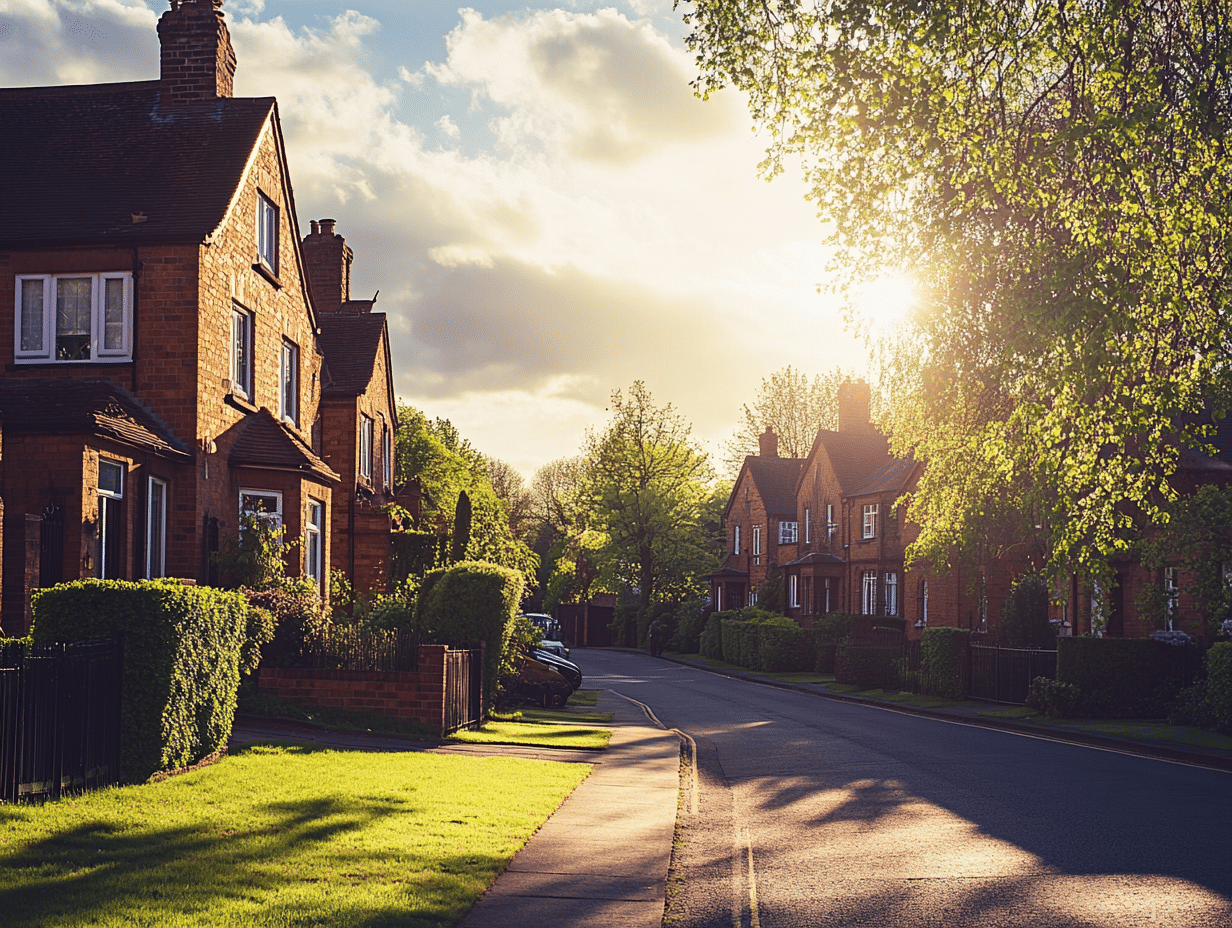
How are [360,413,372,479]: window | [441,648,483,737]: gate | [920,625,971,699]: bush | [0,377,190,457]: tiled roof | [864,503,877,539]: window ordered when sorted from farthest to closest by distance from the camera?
[864,503,877,539]: window
[360,413,372,479]: window
[920,625,971,699]: bush
[441,648,483,737]: gate
[0,377,190,457]: tiled roof

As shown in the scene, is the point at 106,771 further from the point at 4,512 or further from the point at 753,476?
the point at 753,476

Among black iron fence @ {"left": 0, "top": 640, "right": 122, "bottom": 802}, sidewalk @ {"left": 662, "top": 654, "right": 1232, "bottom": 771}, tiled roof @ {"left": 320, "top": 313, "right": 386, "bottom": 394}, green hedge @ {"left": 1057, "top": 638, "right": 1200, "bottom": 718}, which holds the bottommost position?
sidewalk @ {"left": 662, "top": 654, "right": 1232, "bottom": 771}

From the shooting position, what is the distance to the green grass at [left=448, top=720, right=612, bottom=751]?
17.3m

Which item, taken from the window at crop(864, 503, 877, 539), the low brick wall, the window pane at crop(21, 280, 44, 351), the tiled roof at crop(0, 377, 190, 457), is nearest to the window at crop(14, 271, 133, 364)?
the window pane at crop(21, 280, 44, 351)

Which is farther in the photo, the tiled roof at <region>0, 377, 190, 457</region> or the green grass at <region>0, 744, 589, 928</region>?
the tiled roof at <region>0, 377, 190, 457</region>

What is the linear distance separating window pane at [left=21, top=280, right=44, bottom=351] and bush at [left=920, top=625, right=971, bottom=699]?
21053 mm

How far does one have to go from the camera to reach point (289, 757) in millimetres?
12883

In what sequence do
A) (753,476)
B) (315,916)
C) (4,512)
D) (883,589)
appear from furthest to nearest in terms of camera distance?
(753,476), (883,589), (4,512), (315,916)

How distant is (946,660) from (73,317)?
20.9 metres

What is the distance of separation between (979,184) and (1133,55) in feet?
6.99

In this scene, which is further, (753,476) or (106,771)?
(753,476)

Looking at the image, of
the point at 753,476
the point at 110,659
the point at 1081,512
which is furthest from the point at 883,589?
the point at 110,659

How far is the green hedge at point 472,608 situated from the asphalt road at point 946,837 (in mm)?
4131

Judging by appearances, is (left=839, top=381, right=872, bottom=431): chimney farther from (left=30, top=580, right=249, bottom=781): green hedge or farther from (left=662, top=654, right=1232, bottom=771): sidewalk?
(left=30, top=580, right=249, bottom=781): green hedge
